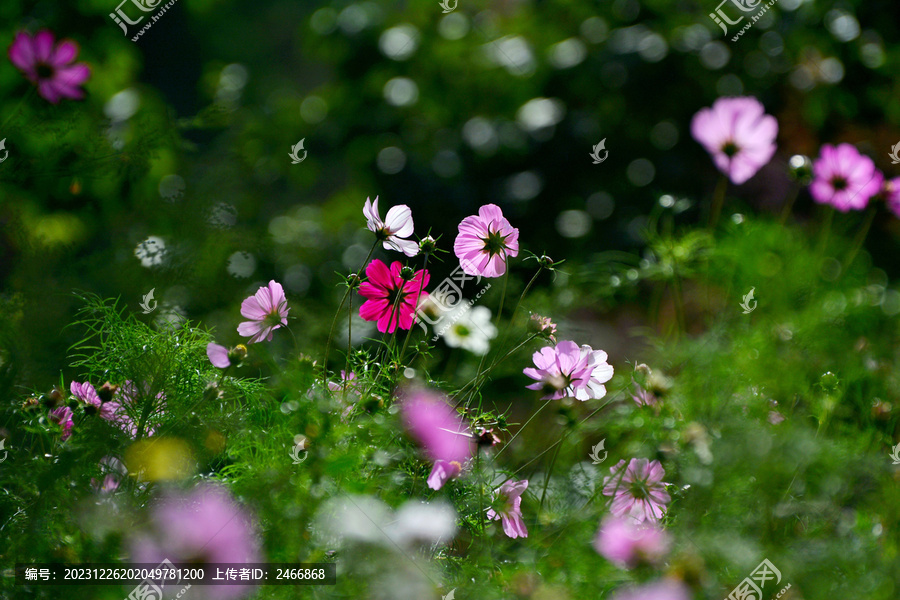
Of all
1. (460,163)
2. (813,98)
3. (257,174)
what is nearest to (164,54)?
(257,174)

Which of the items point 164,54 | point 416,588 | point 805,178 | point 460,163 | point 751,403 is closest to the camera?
point 416,588

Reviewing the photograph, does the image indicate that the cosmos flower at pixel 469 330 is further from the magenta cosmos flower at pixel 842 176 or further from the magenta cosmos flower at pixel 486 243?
the magenta cosmos flower at pixel 842 176

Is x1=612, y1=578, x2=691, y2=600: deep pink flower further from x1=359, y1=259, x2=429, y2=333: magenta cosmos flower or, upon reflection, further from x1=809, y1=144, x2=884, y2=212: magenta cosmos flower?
x1=809, y1=144, x2=884, y2=212: magenta cosmos flower

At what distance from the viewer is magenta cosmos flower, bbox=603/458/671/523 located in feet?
1.35

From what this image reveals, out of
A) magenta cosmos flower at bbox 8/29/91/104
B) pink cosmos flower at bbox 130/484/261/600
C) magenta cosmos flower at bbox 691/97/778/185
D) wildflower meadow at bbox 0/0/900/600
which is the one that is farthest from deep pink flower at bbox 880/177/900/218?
magenta cosmos flower at bbox 8/29/91/104

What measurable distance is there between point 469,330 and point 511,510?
12 centimetres

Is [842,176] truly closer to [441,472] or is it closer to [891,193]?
[891,193]

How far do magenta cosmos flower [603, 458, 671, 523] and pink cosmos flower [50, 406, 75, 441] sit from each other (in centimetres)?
33

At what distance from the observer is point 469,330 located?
0.45 m

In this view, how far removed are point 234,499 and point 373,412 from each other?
82mm

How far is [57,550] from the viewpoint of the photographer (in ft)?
1.10

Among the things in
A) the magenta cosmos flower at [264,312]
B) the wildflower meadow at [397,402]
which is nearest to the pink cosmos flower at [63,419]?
the wildflower meadow at [397,402]

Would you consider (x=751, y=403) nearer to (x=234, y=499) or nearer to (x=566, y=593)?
(x=566, y=593)

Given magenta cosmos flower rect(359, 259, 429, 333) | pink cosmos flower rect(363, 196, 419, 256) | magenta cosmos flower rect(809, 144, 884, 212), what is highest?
pink cosmos flower rect(363, 196, 419, 256)
